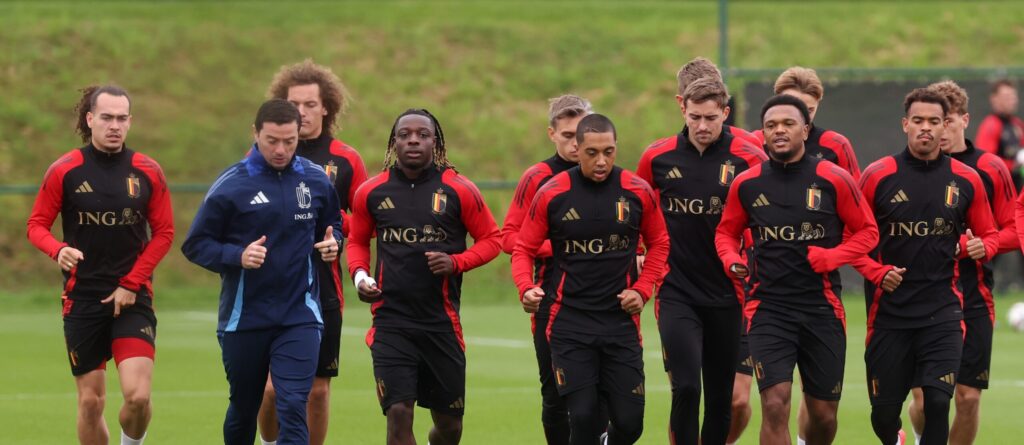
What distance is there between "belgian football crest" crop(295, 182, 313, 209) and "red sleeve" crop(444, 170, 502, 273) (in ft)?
2.48

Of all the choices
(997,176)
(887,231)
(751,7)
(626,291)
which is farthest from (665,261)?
(751,7)

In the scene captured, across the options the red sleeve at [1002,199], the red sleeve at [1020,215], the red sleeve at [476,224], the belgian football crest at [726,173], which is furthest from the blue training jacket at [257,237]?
the red sleeve at [1020,215]

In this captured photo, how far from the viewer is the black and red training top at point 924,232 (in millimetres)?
9273

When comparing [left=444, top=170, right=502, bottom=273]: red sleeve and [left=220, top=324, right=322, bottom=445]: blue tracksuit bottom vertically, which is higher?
[left=444, top=170, right=502, bottom=273]: red sleeve

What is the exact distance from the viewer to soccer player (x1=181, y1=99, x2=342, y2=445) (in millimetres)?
8766

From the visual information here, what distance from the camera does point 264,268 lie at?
8789mm

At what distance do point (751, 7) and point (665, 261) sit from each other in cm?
2605

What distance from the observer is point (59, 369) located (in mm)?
15500

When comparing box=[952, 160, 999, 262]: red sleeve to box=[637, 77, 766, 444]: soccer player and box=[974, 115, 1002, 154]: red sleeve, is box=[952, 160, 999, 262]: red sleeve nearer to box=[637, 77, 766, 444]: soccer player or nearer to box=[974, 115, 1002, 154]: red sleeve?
box=[637, 77, 766, 444]: soccer player

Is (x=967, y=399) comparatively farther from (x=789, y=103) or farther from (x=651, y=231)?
(x=651, y=231)

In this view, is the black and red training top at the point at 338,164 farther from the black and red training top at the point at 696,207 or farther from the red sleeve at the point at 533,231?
the black and red training top at the point at 696,207

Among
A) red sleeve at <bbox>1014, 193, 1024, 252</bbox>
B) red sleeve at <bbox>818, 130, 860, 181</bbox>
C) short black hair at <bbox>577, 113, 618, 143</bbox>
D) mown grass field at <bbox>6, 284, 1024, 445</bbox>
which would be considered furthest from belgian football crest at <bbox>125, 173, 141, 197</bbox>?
red sleeve at <bbox>1014, 193, 1024, 252</bbox>

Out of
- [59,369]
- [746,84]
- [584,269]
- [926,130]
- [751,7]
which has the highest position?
[751,7]

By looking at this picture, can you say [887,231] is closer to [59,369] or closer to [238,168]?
[238,168]
